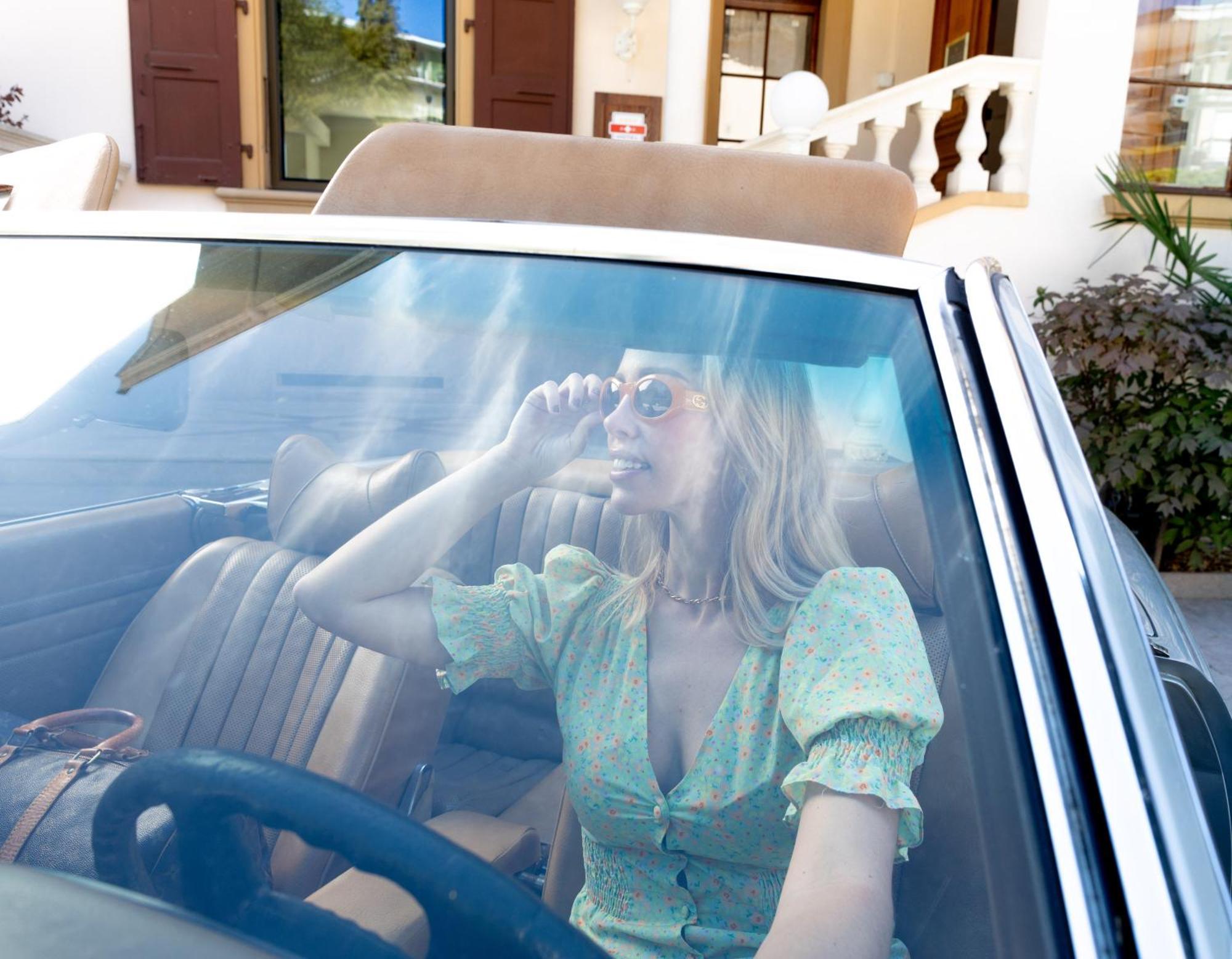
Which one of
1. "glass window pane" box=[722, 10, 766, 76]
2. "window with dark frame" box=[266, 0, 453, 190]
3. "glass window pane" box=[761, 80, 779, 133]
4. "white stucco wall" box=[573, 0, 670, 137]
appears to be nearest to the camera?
"white stucco wall" box=[573, 0, 670, 137]

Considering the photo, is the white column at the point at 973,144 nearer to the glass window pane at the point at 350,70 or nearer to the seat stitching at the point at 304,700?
the glass window pane at the point at 350,70

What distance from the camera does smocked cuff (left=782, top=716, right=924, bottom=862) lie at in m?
0.75

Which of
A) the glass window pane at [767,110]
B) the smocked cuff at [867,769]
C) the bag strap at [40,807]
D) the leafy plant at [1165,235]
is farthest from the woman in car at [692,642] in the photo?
the glass window pane at [767,110]

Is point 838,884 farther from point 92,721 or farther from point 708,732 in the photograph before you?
point 92,721

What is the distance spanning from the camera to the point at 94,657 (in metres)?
0.86

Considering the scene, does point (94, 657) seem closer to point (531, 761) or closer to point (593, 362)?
point (531, 761)

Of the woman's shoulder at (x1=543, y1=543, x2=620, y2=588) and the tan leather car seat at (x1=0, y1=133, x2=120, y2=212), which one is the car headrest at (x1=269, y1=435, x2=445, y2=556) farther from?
the tan leather car seat at (x1=0, y1=133, x2=120, y2=212)

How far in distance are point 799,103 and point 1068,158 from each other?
164 centimetres

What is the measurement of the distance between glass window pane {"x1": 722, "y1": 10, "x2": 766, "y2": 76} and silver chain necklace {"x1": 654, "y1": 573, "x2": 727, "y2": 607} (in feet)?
25.9

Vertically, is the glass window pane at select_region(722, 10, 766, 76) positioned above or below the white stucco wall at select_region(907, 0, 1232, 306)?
above

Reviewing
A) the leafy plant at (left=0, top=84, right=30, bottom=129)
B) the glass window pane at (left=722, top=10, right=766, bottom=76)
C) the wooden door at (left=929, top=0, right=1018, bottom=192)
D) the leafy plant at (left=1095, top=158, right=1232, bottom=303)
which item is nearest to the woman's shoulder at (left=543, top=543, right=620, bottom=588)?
the leafy plant at (left=1095, top=158, right=1232, bottom=303)

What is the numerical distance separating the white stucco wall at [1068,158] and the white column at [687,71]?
1471mm

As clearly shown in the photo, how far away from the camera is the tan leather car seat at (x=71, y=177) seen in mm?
2113

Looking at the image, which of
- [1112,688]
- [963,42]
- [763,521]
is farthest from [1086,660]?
[963,42]
